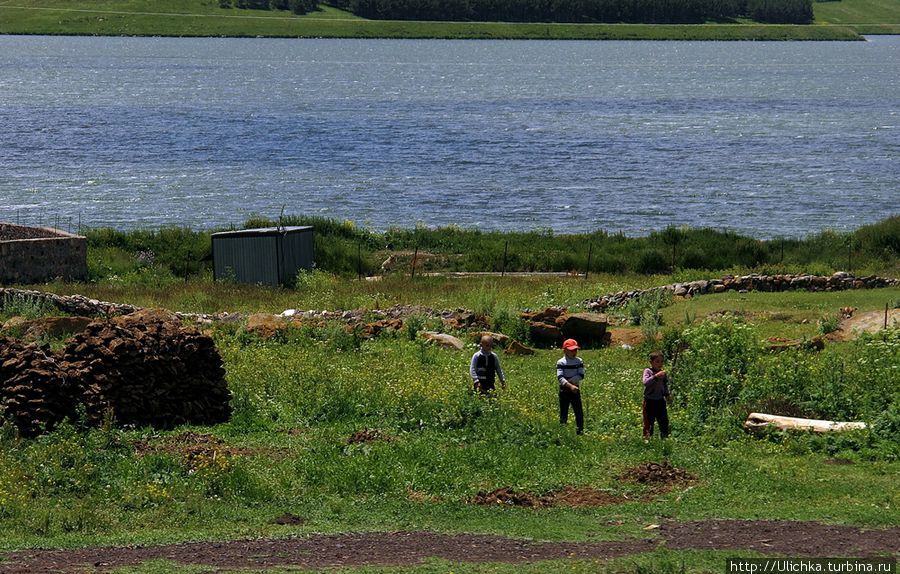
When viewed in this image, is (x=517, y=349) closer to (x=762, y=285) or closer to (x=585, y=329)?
(x=585, y=329)

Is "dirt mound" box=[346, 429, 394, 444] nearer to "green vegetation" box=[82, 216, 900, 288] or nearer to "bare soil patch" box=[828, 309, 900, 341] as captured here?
"bare soil patch" box=[828, 309, 900, 341]

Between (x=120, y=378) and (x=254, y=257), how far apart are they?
21.5 meters

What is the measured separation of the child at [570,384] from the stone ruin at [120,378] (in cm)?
533

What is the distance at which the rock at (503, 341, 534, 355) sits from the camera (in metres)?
26.4

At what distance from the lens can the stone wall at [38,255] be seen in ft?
125

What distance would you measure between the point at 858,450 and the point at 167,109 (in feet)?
379

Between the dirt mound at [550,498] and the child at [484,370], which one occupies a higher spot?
the child at [484,370]

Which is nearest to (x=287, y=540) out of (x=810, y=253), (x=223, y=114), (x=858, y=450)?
(x=858, y=450)

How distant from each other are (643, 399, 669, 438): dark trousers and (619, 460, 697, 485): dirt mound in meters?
1.62

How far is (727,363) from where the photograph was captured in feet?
69.9

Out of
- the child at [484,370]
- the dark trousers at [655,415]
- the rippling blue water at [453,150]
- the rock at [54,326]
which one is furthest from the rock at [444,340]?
the rippling blue water at [453,150]

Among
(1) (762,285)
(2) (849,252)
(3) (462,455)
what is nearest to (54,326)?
(3) (462,455)

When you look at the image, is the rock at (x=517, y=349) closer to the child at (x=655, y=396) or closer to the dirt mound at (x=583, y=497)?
the child at (x=655, y=396)

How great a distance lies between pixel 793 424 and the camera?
722 inches
